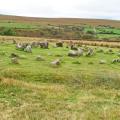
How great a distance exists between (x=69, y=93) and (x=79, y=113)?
4531 millimetres

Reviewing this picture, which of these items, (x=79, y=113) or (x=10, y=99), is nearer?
(x=79, y=113)

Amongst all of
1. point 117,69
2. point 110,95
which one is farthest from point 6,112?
point 117,69

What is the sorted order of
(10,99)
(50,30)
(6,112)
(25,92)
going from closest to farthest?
(6,112) < (10,99) < (25,92) < (50,30)

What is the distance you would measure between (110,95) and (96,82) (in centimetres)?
406

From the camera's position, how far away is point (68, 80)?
26.5 meters

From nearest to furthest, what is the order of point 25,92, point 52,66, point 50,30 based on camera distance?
1. point 25,92
2. point 52,66
3. point 50,30

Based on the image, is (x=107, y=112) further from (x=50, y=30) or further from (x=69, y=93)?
(x=50, y=30)

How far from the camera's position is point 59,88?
23.3 metres

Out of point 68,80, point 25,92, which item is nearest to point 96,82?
point 68,80

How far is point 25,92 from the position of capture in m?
22.1

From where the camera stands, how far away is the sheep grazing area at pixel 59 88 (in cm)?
1777

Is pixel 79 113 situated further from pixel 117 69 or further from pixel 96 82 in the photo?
pixel 117 69

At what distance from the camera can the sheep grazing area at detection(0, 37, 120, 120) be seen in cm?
1777

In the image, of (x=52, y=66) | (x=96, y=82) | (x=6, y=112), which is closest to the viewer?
(x=6, y=112)
